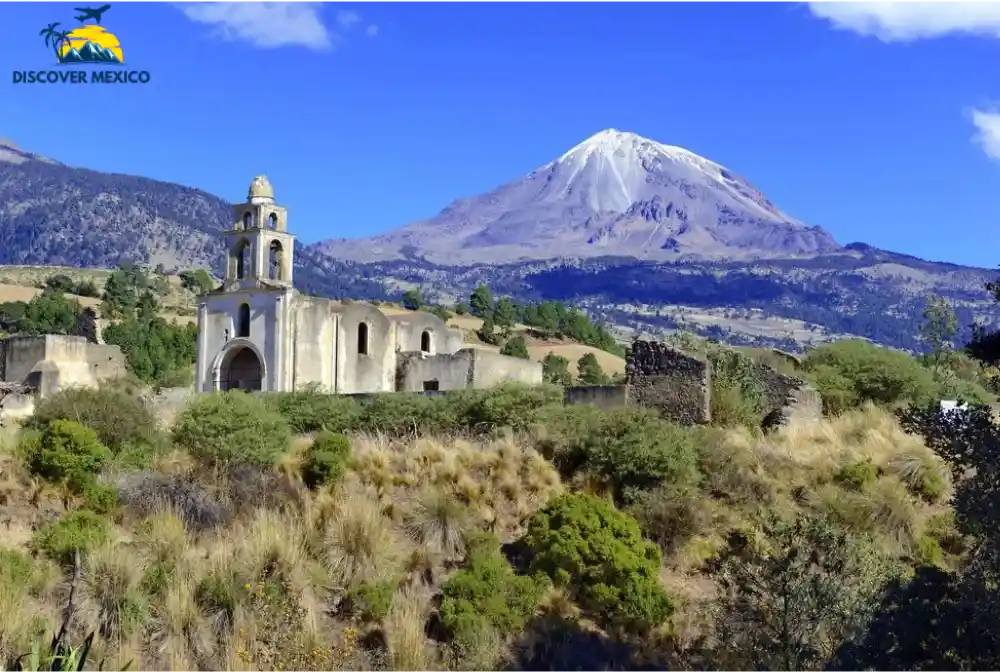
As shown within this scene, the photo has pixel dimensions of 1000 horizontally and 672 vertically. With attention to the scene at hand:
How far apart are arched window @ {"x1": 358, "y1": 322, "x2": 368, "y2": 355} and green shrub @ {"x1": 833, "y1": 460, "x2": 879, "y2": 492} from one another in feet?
87.7

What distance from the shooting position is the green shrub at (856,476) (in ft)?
64.5

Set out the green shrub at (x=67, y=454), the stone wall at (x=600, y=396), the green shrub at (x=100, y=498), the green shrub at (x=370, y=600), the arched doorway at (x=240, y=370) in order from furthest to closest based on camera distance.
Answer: the arched doorway at (x=240, y=370) < the stone wall at (x=600, y=396) < the green shrub at (x=67, y=454) < the green shrub at (x=100, y=498) < the green shrub at (x=370, y=600)

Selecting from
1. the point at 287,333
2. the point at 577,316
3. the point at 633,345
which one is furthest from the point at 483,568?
the point at 577,316

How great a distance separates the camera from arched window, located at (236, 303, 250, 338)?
4530 cm

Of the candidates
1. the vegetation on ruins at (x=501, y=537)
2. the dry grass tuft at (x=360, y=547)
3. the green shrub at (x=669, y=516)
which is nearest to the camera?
the vegetation on ruins at (x=501, y=537)

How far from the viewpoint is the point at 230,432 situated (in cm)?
2098

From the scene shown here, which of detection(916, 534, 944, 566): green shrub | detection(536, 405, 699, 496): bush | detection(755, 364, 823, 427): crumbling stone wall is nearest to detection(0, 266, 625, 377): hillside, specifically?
detection(755, 364, 823, 427): crumbling stone wall

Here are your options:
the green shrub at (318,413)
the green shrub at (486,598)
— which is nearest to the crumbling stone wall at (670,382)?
the green shrub at (318,413)

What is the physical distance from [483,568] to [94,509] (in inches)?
226

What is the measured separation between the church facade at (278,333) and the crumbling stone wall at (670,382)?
62.0ft

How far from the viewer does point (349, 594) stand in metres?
16.5

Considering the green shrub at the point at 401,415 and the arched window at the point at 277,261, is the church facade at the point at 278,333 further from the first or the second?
the green shrub at the point at 401,415

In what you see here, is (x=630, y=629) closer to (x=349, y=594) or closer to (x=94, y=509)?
(x=349, y=594)

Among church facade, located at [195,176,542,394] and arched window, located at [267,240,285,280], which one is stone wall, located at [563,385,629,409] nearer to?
church facade, located at [195,176,542,394]
